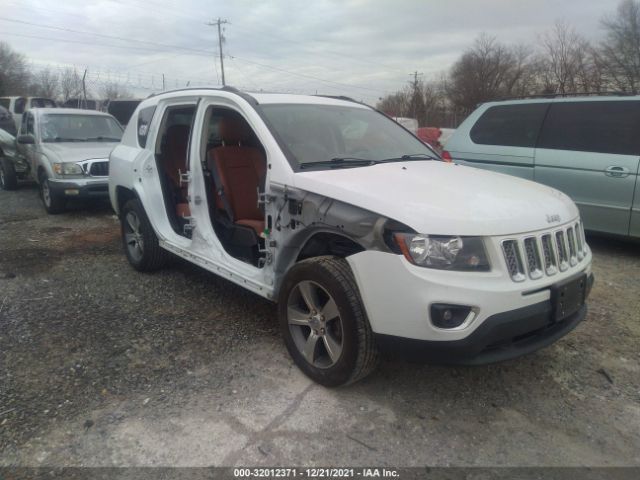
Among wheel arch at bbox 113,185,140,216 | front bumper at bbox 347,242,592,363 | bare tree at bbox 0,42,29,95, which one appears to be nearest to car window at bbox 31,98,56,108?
wheel arch at bbox 113,185,140,216

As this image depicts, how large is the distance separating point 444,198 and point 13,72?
64448mm

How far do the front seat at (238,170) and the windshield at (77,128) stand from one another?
5.62 m

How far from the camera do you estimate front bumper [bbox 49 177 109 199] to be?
7500 millimetres

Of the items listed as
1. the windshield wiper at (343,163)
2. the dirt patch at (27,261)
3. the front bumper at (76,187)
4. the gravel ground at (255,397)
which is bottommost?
the gravel ground at (255,397)

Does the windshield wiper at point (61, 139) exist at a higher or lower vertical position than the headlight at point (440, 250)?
higher

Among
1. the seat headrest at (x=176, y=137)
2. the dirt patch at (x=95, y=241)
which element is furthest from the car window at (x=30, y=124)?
the seat headrest at (x=176, y=137)

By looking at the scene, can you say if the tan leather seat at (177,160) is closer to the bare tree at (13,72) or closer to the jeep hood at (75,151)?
the jeep hood at (75,151)

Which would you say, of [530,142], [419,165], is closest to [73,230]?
[419,165]

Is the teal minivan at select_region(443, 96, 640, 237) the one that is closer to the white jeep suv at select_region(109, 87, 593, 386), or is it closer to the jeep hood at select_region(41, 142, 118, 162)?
the white jeep suv at select_region(109, 87, 593, 386)

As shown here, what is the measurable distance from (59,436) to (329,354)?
1.51 meters

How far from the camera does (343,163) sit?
10.9 feet

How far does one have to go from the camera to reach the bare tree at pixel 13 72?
49909 millimetres

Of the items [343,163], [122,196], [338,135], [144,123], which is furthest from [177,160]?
[343,163]

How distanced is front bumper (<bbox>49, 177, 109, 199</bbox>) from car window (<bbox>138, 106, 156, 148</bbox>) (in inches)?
122
